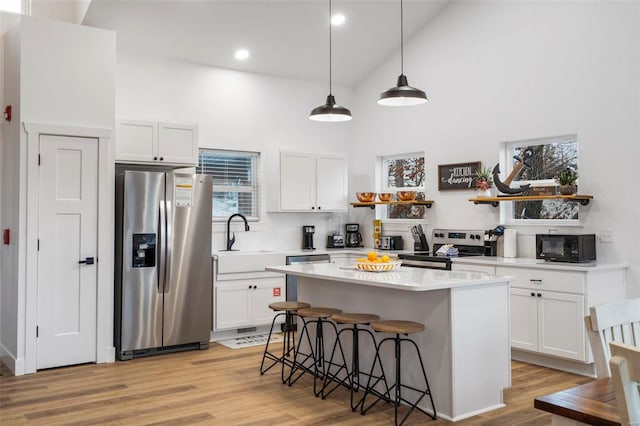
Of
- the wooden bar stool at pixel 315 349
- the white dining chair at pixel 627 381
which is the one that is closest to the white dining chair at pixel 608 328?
the white dining chair at pixel 627 381

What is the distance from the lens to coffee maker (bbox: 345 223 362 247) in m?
7.43

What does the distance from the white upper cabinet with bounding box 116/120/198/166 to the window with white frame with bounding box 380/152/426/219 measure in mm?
2666

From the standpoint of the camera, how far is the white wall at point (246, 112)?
6129mm

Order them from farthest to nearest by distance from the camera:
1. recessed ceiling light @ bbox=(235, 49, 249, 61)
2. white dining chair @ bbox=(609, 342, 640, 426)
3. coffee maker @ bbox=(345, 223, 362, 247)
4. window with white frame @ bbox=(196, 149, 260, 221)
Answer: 1. coffee maker @ bbox=(345, 223, 362, 247)
2. window with white frame @ bbox=(196, 149, 260, 221)
3. recessed ceiling light @ bbox=(235, 49, 249, 61)
4. white dining chair @ bbox=(609, 342, 640, 426)

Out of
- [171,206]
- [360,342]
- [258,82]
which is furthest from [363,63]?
[360,342]

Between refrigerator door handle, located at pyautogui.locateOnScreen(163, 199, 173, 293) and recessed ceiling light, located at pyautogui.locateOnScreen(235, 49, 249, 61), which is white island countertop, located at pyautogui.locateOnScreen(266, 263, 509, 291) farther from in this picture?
recessed ceiling light, located at pyautogui.locateOnScreen(235, 49, 249, 61)

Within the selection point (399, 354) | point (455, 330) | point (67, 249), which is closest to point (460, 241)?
point (455, 330)

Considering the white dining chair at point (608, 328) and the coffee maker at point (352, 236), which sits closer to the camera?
the white dining chair at point (608, 328)

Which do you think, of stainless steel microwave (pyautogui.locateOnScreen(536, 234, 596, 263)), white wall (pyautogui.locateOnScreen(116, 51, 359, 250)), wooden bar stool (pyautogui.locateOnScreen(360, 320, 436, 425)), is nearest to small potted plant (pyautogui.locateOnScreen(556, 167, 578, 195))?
stainless steel microwave (pyautogui.locateOnScreen(536, 234, 596, 263))

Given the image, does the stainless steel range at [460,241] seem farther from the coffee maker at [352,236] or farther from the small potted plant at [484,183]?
the coffee maker at [352,236]

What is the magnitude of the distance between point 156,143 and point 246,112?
1539 mm

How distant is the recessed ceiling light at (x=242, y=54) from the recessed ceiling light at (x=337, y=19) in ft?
3.48

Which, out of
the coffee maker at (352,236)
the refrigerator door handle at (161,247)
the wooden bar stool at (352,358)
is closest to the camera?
the wooden bar stool at (352,358)

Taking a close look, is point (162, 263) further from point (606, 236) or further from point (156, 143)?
point (606, 236)
